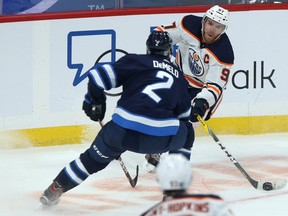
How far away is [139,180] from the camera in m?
5.73

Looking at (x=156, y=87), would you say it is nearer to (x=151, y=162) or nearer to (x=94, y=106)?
(x=94, y=106)

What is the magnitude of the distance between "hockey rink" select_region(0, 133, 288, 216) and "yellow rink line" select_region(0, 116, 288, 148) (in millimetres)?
45

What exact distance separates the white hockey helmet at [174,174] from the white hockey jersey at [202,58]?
2.38 m

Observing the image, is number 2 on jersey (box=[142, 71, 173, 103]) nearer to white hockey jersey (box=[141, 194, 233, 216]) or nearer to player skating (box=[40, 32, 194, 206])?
player skating (box=[40, 32, 194, 206])

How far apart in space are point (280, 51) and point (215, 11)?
1408 mm

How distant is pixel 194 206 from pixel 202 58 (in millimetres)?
2835

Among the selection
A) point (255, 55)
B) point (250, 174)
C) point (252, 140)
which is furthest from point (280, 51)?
point (250, 174)

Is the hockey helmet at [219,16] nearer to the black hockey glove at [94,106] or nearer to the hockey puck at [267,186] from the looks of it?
the hockey puck at [267,186]

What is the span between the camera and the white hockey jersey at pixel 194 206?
114 inches

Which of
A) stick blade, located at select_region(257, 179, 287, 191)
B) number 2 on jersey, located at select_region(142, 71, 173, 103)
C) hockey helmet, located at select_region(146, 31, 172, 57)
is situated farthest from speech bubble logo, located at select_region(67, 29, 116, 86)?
number 2 on jersey, located at select_region(142, 71, 173, 103)

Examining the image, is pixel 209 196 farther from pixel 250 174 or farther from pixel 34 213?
pixel 250 174

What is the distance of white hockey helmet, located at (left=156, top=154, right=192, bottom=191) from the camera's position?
292 centimetres

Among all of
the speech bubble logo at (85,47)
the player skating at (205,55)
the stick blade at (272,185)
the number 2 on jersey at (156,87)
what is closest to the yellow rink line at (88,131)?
the speech bubble logo at (85,47)

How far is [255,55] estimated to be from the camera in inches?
268
